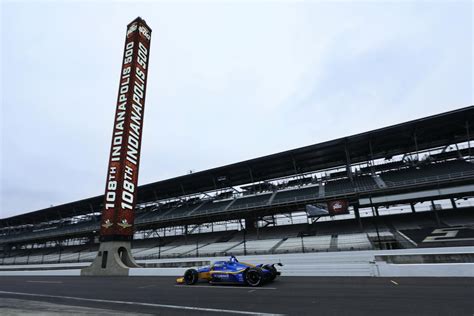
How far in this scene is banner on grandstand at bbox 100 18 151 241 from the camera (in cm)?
2133

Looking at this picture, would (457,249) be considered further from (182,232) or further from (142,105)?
(182,232)

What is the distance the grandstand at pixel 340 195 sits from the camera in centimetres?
2122

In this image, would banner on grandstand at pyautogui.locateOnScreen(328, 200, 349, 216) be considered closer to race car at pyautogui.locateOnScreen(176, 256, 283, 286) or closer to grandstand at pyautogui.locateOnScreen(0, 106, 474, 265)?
grandstand at pyautogui.locateOnScreen(0, 106, 474, 265)

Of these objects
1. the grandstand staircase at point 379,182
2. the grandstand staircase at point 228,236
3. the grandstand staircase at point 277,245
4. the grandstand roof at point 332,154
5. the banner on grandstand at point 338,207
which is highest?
the grandstand roof at point 332,154

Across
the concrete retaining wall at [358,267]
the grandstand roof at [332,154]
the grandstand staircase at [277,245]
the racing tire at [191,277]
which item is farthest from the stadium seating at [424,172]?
the racing tire at [191,277]

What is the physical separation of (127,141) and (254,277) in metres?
18.8

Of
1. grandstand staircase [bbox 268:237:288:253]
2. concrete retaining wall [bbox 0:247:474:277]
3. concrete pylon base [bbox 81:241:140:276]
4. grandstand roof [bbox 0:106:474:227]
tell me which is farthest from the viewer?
grandstand roof [bbox 0:106:474:227]

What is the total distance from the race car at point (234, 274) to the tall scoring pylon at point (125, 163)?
437 inches

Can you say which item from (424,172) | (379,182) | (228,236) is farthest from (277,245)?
(424,172)

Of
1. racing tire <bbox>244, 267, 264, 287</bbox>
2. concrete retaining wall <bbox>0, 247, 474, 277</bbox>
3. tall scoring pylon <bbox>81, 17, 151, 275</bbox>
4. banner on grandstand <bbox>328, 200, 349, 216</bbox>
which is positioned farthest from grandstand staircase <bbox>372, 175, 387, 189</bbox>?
tall scoring pylon <bbox>81, 17, 151, 275</bbox>

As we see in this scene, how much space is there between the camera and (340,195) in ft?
74.8

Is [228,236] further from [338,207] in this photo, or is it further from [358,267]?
[358,267]

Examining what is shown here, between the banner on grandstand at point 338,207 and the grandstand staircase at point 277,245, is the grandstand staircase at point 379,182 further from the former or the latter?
the grandstand staircase at point 277,245

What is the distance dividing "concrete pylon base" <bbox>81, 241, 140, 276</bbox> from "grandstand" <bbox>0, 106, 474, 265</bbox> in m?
7.48
